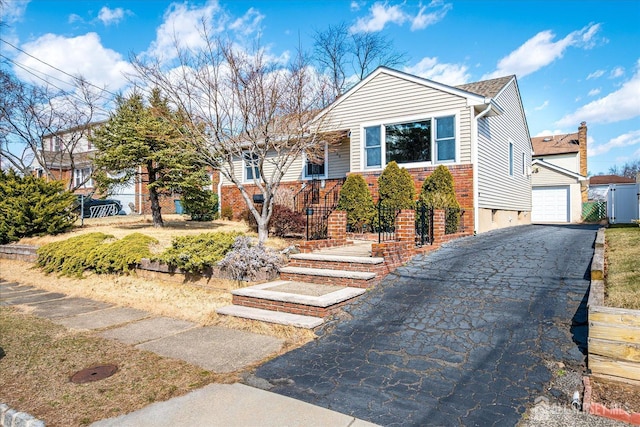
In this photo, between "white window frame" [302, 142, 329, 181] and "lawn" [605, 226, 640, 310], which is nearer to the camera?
"lawn" [605, 226, 640, 310]

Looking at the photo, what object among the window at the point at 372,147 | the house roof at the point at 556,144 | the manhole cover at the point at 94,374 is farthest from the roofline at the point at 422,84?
the house roof at the point at 556,144

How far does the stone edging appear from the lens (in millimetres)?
3005

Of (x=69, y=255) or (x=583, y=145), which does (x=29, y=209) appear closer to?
(x=69, y=255)

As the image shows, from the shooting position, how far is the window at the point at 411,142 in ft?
38.9

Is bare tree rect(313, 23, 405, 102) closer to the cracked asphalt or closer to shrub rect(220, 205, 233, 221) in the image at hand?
shrub rect(220, 205, 233, 221)

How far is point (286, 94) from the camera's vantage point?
31.6ft

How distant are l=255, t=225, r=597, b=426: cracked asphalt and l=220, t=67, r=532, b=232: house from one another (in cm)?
540

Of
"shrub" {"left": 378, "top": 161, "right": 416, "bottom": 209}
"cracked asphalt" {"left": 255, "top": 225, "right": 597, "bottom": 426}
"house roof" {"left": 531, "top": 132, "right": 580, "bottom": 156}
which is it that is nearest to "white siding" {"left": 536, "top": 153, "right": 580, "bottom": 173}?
"house roof" {"left": 531, "top": 132, "right": 580, "bottom": 156}

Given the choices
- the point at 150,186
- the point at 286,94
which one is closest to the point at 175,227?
the point at 150,186

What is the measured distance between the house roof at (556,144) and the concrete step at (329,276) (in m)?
29.4

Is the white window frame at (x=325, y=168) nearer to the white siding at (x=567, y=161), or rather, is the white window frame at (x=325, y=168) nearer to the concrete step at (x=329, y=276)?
the concrete step at (x=329, y=276)

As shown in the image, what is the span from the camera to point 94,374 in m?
3.95

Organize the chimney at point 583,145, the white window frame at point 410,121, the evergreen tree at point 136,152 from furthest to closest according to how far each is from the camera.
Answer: the chimney at point 583,145, the evergreen tree at point 136,152, the white window frame at point 410,121

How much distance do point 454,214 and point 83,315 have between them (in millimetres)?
8659
